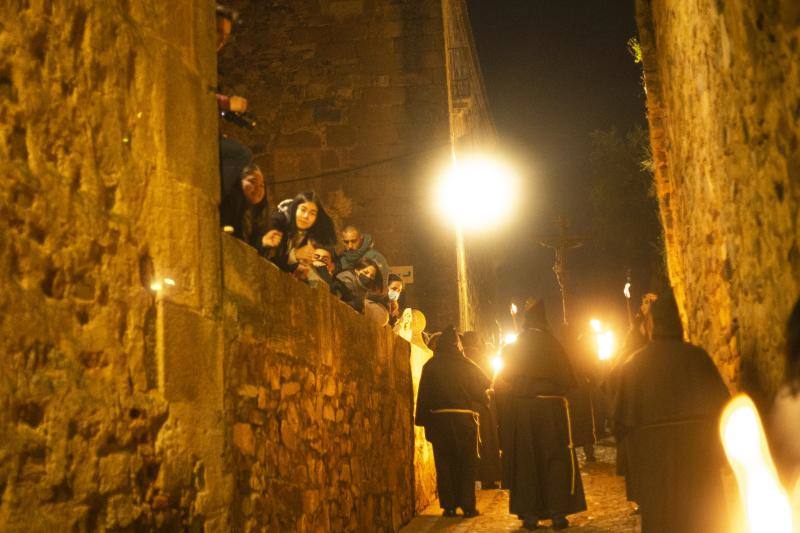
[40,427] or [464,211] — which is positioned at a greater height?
[464,211]

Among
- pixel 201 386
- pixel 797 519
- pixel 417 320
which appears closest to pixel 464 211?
pixel 417 320

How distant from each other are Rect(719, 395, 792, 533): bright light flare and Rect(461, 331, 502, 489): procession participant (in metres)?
5.16

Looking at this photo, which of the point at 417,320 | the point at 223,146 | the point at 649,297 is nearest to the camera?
the point at 223,146

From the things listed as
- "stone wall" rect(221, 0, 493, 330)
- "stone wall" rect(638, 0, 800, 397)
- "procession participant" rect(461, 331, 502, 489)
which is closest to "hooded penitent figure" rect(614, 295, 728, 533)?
"stone wall" rect(638, 0, 800, 397)

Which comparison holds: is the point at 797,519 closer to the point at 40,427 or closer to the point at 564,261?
the point at 40,427

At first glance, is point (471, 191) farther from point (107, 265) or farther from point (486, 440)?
point (107, 265)

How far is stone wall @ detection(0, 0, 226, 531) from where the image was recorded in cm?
288

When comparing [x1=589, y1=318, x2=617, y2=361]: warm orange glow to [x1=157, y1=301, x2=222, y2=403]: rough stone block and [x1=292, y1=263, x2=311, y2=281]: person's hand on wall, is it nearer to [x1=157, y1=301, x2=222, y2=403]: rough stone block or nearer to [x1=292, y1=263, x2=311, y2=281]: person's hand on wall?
[x1=292, y1=263, x2=311, y2=281]: person's hand on wall

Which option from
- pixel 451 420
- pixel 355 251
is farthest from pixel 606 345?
pixel 355 251

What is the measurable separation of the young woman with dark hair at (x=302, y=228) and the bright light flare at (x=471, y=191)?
7.28m

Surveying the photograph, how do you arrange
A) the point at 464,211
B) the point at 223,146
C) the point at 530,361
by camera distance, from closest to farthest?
1. the point at 223,146
2. the point at 530,361
3. the point at 464,211

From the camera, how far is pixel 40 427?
290 cm

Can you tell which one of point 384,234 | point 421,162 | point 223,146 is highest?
point 421,162

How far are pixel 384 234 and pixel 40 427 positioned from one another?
38.9ft
